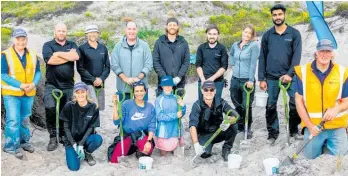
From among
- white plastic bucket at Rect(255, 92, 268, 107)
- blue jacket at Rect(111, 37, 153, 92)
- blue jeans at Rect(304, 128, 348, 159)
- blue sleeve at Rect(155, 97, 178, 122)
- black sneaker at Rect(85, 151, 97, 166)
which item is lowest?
black sneaker at Rect(85, 151, 97, 166)

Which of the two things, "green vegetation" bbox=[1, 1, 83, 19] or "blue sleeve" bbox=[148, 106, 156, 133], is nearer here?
"blue sleeve" bbox=[148, 106, 156, 133]

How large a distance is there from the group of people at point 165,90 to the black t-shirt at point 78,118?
0.04 feet

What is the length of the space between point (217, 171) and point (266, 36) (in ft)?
6.76

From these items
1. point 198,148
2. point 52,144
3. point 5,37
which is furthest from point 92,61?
point 5,37

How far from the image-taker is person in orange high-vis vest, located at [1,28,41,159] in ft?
20.5

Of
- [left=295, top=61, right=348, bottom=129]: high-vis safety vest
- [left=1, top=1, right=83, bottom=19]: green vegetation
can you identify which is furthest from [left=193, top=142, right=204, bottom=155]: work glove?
[left=1, top=1, right=83, bottom=19]: green vegetation

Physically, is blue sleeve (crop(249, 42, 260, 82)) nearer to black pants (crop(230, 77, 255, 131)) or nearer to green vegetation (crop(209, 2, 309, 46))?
black pants (crop(230, 77, 255, 131))

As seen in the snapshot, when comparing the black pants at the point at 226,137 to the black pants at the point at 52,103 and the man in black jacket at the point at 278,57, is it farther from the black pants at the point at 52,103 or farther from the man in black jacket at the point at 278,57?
the black pants at the point at 52,103

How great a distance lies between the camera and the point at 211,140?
6.29 m

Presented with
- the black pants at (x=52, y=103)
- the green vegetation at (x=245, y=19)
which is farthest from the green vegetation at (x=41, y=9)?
the black pants at (x=52, y=103)

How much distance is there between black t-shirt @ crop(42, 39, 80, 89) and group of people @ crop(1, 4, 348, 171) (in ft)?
0.05

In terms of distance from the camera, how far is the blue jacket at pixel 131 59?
6938 millimetres

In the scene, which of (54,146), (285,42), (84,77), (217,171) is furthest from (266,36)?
(54,146)

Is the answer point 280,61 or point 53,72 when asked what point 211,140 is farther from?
point 53,72
